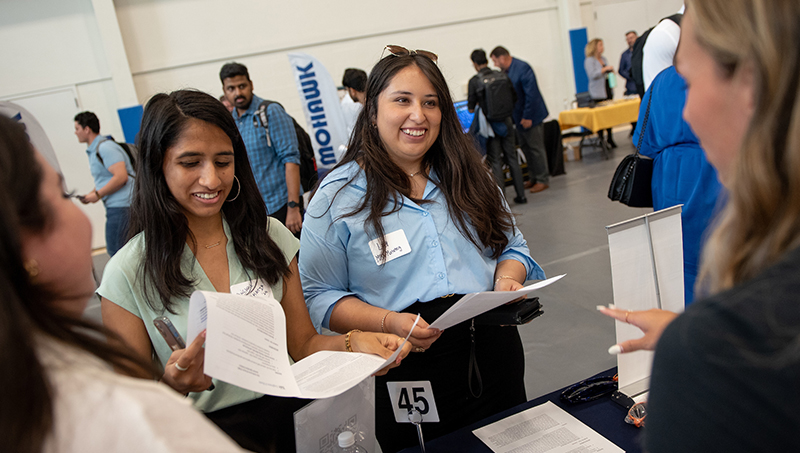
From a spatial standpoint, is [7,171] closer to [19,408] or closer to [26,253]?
[26,253]

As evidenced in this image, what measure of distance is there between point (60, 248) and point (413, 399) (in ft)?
2.81

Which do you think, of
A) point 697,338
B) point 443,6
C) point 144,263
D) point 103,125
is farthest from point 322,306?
point 443,6

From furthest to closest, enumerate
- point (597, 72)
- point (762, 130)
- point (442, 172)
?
1. point (597, 72)
2. point (442, 172)
3. point (762, 130)

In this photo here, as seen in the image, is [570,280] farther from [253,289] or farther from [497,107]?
[497,107]

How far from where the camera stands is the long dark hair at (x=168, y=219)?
Answer: 4.45 ft

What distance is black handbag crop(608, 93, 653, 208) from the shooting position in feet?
6.57

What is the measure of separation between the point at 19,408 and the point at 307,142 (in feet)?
13.8

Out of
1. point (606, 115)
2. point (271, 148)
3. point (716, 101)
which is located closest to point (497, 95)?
point (606, 115)

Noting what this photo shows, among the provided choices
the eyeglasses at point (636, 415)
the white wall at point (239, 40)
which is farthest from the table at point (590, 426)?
the white wall at point (239, 40)

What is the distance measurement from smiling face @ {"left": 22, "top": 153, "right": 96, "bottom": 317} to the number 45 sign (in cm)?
78

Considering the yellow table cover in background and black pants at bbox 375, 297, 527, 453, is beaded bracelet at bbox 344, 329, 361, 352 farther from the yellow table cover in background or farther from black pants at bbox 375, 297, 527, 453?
the yellow table cover in background

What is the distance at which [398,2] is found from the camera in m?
9.40

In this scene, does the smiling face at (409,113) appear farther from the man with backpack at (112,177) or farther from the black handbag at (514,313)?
the man with backpack at (112,177)

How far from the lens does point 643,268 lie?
4.15 feet
